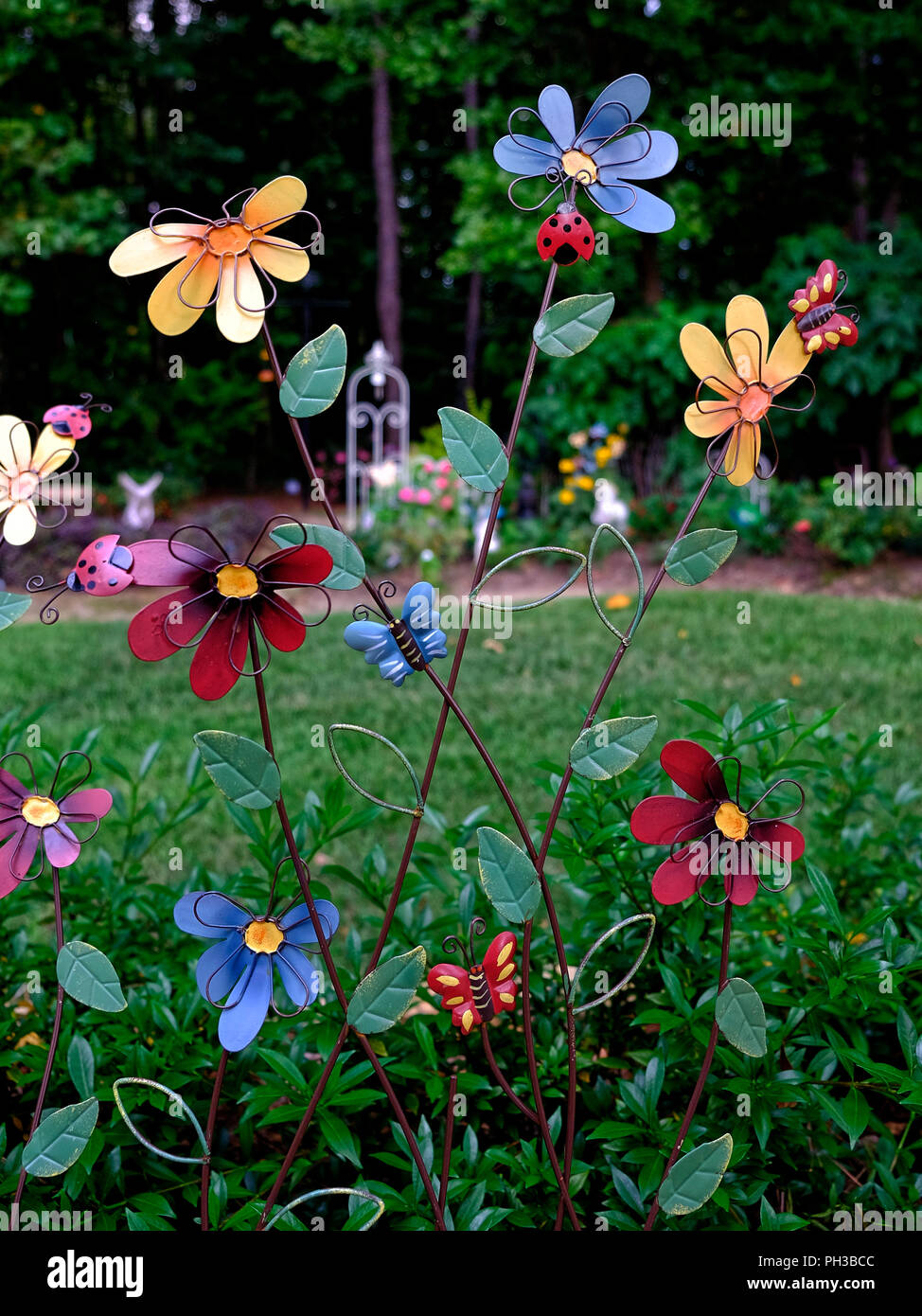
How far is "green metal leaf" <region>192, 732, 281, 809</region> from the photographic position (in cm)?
85

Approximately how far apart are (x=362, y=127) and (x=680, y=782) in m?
13.0

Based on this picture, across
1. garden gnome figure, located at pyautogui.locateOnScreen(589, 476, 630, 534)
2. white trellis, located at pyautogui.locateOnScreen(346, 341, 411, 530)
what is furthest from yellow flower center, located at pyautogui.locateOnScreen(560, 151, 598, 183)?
white trellis, located at pyautogui.locateOnScreen(346, 341, 411, 530)

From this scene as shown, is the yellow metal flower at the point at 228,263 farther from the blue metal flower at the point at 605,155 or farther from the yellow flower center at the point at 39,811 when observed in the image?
the yellow flower center at the point at 39,811

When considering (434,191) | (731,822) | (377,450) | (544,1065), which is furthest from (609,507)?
(434,191)

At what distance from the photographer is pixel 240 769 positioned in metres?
0.87

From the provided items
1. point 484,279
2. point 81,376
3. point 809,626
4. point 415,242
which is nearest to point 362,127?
point 415,242

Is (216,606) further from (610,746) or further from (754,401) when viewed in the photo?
(754,401)

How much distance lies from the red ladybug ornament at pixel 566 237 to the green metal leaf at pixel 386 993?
25.6 inches

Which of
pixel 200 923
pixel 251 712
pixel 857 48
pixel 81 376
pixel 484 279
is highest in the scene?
pixel 857 48

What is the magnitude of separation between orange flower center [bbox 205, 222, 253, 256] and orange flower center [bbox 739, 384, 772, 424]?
0.48 meters

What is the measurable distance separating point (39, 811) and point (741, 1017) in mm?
672

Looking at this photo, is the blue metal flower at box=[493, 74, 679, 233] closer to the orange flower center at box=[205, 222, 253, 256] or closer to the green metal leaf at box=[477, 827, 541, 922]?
the orange flower center at box=[205, 222, 253, 256]

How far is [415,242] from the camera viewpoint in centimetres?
1230
